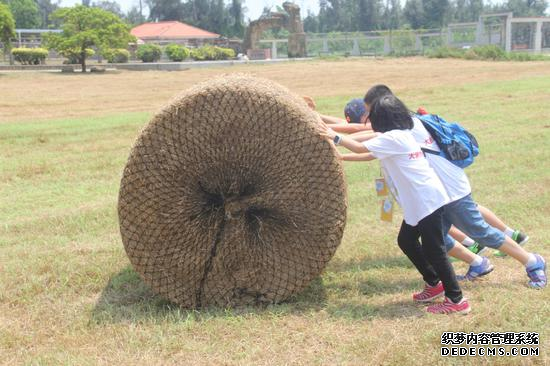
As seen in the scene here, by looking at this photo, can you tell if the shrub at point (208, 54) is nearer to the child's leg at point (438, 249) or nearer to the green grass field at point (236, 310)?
the green grass field at point (236, 310)

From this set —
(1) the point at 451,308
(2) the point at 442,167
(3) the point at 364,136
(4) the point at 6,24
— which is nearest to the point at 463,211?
(2) the point at 442,167

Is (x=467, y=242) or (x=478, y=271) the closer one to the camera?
(x=478, y=271)

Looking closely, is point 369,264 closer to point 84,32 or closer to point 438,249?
point 438,249

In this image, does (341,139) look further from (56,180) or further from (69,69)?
(69,69)

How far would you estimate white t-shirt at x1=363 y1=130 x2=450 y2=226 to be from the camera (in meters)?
4.08

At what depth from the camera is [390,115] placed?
13.7 ft

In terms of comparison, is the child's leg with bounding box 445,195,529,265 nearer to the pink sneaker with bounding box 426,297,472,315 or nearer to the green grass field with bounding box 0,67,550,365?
the green grass field with bounding box 0,67,550,365

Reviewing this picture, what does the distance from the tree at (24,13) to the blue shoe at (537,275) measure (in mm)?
78952

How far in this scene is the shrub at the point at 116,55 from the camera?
116ft

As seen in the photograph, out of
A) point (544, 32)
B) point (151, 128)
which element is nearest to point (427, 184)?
point (151, 128)

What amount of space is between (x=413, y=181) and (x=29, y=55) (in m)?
38.3

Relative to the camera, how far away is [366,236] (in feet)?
19.8

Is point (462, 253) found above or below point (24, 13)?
below

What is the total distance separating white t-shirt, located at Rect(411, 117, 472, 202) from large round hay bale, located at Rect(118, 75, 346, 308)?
1.99 ft
